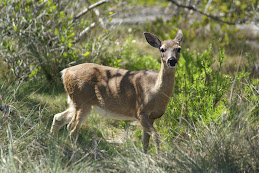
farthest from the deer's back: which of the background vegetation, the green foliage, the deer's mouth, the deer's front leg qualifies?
the green foliage

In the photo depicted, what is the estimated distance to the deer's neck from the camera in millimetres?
5500

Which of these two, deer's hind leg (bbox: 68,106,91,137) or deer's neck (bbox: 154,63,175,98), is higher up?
deer's neck (bbox: 154,63,175,98)

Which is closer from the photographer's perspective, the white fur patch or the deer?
the deer

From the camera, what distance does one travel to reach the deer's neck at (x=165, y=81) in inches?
217

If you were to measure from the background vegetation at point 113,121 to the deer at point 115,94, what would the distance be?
0.92 ft

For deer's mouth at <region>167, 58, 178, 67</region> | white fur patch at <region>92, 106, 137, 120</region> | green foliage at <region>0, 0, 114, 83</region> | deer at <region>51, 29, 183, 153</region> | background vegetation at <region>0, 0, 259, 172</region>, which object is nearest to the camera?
background vegetation at <region>0, 0, 259, 172</region>

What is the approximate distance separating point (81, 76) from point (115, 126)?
141 cm

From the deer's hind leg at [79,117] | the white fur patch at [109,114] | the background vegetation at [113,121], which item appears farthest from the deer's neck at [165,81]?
the deer's hind leg at [79,117]

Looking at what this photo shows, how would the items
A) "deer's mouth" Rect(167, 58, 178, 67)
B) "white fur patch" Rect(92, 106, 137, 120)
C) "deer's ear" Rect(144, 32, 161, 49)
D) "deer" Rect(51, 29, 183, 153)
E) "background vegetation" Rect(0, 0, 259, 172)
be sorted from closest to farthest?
"background vegetation" Rect(0, 0, 259, 172) < "deer's mouth" Rect(167, 58, 178, 67) < "deer" Rect(51, 29, 183, 153) < "deer's ear" Rect(144, 32, 161, 49) < "white fur patch" Rect(92, 106, 137, 120)

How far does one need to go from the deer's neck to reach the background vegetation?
1.12 ft

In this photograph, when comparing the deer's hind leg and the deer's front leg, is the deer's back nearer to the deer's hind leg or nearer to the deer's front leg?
the deer's hind leg

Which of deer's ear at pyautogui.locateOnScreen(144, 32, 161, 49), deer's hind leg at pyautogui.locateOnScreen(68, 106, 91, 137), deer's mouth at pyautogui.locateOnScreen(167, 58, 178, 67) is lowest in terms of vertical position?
deer's hind leg at pyautogui.locateOnScreen(68, 106, 91, 137)

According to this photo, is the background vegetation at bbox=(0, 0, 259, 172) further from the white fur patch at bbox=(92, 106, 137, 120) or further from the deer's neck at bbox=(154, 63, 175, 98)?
the deer's neck at bbox=(154, 63, 175, 98)

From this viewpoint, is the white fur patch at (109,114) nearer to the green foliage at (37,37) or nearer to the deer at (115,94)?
the deer at (115,94)
